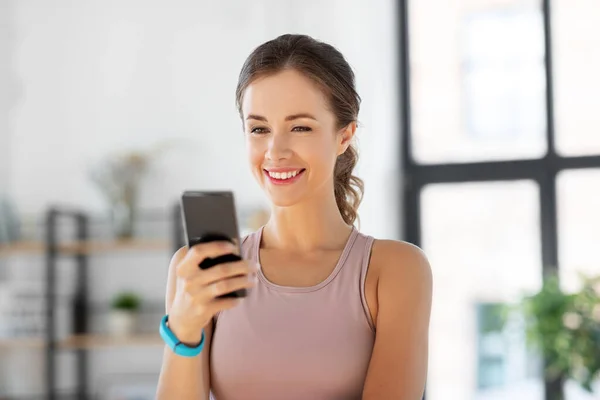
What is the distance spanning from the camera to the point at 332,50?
4.83 feet

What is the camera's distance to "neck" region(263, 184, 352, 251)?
1.49 metres

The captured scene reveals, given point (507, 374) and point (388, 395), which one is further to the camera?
point (507, 374)

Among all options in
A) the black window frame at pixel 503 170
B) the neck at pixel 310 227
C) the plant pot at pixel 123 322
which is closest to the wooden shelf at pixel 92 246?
the plant pot at pixel 123 322

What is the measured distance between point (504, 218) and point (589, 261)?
0.47 meters

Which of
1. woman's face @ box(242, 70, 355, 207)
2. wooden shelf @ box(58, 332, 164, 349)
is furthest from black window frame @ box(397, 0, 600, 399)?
woman's face @ box(242, 70, 355, 207)

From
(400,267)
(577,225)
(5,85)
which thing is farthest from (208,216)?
(5,85)

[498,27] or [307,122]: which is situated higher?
[498,27]

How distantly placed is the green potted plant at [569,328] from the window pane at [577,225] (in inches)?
14.0

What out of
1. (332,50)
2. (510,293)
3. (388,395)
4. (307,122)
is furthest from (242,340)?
(510,293)

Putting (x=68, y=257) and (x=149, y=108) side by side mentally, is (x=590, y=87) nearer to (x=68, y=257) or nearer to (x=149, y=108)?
(x=149, y=108)

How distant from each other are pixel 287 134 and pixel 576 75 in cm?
366

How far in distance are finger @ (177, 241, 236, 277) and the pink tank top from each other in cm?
19

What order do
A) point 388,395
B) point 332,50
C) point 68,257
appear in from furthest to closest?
point 68,257 < point 332,50 < point 388,395

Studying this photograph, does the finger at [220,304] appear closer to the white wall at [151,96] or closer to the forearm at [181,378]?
the forearm at [181,378]
